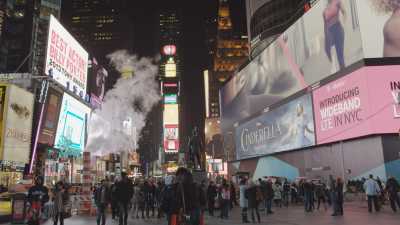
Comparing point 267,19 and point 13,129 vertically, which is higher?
point 267,19

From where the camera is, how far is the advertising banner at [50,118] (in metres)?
35.8

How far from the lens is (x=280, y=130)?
155ft

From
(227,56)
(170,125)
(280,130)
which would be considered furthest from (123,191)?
(227,56)

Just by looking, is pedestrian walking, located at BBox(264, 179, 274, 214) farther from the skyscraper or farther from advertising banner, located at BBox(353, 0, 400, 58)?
the skyscraper

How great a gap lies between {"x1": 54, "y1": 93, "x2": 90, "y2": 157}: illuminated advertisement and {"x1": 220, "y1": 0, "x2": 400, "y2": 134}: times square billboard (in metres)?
23.9

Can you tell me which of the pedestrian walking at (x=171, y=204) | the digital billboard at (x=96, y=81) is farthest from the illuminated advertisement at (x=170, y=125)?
the pedestrian walking at (x=171, y=204)

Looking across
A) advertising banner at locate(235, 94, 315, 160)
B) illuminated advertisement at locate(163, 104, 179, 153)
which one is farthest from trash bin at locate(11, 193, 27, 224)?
illuminated advertisement at locate(163, 104, 179, 153)

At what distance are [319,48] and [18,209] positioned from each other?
100 feet

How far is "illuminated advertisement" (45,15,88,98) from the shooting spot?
118 feet

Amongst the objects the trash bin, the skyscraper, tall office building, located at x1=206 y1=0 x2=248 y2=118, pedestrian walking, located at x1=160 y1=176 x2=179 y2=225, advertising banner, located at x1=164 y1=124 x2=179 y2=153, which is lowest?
the trash bin

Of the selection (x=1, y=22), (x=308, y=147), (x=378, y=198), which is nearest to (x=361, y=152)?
(x=308, y=147)

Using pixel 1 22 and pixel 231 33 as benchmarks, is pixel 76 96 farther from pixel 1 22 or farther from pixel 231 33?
pixel 231 33

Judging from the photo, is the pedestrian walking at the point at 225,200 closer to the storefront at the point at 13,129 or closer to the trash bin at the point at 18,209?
the trash bin at the point at 18,209

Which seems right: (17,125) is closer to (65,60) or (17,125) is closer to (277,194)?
(65,60)
